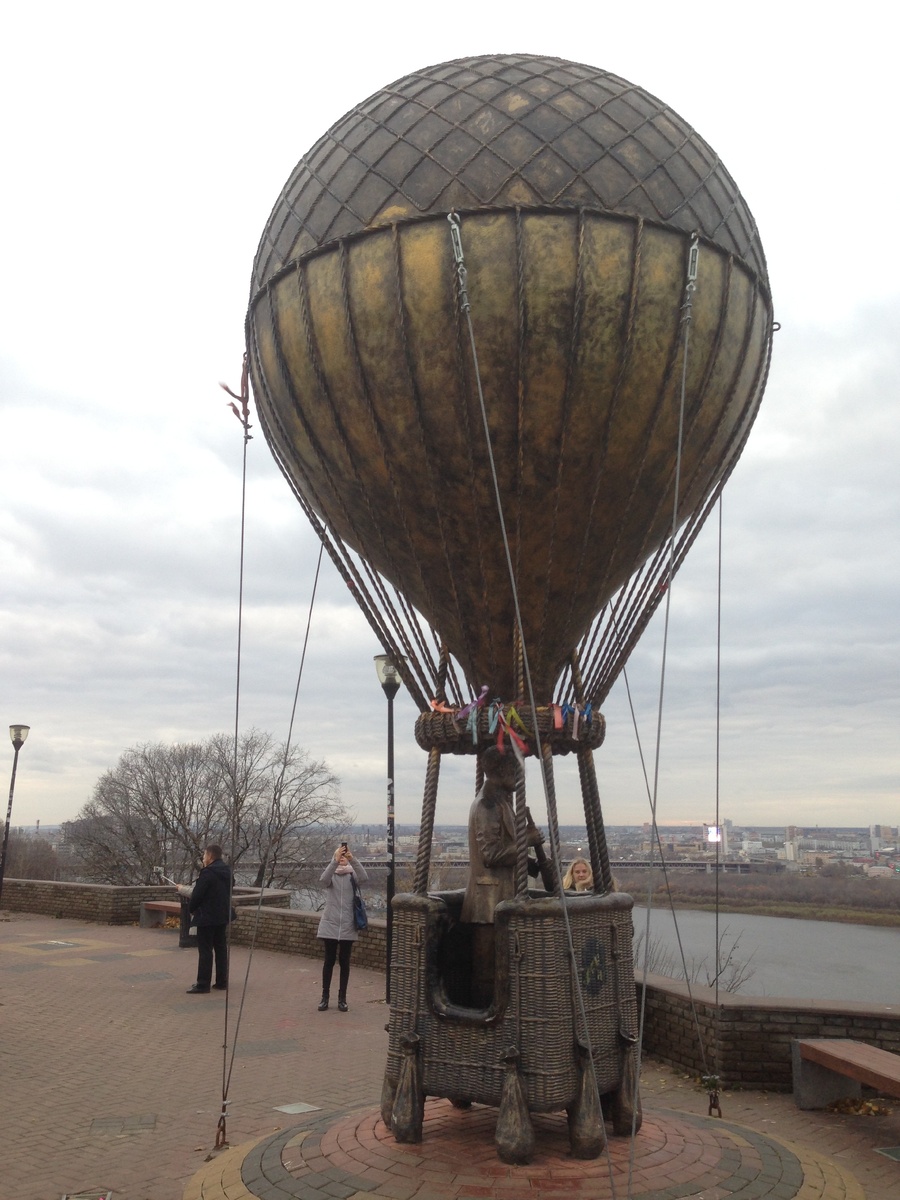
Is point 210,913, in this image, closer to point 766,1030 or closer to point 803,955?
point 766,1030

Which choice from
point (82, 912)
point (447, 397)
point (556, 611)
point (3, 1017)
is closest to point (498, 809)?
point (556, 611)

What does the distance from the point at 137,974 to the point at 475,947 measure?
809 cm

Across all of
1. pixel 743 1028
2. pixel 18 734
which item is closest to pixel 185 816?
pixel 18 734

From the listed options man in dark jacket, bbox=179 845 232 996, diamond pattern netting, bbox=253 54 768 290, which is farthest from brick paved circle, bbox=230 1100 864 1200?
diamond pattern netting, bbox=253 54 768 290

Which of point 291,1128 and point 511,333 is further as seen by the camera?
point 291,1128

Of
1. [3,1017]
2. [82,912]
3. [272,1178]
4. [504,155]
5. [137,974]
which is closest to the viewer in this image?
[272,1178]

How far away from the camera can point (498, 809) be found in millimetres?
5875

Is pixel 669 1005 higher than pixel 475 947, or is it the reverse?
pixel 475 947

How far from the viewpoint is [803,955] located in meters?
29.9

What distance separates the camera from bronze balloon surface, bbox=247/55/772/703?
17.2 feet

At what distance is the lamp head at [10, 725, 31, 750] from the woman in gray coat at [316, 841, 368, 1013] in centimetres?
1415

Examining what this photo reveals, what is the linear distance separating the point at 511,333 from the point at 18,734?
1977cm

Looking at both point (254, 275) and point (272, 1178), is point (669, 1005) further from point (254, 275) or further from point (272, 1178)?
point (254, 275)

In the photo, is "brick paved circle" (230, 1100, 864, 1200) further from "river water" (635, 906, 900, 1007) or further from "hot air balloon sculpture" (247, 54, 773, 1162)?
"river water" (635, 906, 900, 1007)
